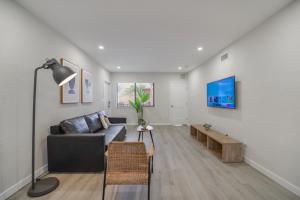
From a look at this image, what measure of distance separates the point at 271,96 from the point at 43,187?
3.67m

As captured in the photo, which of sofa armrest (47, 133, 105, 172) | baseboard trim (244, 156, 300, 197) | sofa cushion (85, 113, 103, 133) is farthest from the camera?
sofa cushion (85, 113, 103, 133)

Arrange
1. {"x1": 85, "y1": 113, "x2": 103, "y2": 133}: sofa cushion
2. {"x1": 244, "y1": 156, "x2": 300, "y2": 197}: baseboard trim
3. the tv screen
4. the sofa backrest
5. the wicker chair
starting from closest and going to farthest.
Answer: the wicker chair, {"x1": 244, "y1": 156, "x2": 300, "y2": 197}: baseboard trim, the sofa backrest, the tv screen, {"x1": 85, "y1": 113, "x2": 103, "y2": 133}: sofa cushion

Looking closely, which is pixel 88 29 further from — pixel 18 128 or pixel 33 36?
pixel 18 128

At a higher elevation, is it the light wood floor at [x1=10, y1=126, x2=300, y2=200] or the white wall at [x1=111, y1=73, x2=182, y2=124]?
the white wall at [x1=111, y1=73, x2=182, y2=124]

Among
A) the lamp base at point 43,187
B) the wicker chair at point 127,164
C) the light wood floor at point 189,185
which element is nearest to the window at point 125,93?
the light wood floor at point 189,185

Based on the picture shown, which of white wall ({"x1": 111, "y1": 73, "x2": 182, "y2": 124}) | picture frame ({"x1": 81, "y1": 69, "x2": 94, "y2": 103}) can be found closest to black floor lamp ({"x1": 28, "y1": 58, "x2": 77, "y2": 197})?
picture frame ({"x1": 81, "y1": 69, "x2": 94, "y2": 103})

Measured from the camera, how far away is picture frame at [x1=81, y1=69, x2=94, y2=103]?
13.0 ft

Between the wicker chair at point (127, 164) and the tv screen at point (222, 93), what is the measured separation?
2556 millimetres

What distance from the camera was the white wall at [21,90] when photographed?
1912 millimetres

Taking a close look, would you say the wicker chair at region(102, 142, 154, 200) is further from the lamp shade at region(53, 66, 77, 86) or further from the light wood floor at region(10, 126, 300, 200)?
the lamp shade at region(53, 66, 77, 86)

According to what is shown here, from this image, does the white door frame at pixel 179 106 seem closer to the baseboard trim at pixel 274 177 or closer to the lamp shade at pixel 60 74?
the baseboard trim at pixel 274 177

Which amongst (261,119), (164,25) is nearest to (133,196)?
(261,119)

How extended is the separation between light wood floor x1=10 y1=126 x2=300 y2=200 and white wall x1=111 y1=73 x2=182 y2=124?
4.30 metres

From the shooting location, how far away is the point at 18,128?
209cm
